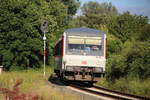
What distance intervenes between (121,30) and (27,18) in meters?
15.0

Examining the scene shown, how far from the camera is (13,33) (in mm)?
36219

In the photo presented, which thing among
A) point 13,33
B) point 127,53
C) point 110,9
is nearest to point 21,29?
point 13,33

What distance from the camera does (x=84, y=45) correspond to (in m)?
23.3

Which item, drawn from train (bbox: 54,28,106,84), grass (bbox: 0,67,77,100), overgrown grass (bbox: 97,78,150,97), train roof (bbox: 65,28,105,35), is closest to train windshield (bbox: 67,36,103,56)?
train (bbox: 54,28,106,84)

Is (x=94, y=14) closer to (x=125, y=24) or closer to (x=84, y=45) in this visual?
(x=125, y=24)

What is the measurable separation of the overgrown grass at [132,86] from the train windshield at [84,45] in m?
2.24

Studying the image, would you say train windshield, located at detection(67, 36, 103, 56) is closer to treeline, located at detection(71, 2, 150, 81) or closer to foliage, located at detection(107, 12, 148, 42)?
treeline, located at detection(71, 2, 150, 81)

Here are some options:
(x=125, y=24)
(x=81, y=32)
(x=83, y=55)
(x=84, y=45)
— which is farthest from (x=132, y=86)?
(x=125, y=24)

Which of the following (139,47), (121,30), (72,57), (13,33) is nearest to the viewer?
(72,57)

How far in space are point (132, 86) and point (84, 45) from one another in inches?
148

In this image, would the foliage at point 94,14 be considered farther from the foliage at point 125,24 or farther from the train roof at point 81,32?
the train roof at point 81,32

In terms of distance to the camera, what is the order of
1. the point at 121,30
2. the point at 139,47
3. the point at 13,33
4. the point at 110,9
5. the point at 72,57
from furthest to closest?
the point at 110,9 < the point at 121,30 < the point at 13,33 < the point at 139,47 < the point at 72,57

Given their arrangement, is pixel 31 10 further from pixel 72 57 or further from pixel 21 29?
pixel 72 57

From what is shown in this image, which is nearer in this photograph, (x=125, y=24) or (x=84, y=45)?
(x=84, y=45)
